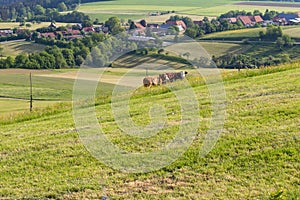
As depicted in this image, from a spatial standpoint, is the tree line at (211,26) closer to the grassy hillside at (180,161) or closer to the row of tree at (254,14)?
the row of tree at (254,14)

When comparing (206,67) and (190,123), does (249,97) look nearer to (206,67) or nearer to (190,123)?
(190,123)

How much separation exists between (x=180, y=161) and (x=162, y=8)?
13676 cm

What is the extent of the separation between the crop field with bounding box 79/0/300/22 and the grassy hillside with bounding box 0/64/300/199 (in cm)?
10449

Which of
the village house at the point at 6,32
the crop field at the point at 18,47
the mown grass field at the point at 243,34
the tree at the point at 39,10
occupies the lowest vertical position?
the tree at the point at 39,10

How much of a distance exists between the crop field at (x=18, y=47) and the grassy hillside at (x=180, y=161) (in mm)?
Result: 71326

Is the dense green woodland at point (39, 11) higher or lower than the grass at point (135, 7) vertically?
lower

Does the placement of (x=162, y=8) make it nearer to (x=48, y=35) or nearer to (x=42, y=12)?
(x=42, y=12)

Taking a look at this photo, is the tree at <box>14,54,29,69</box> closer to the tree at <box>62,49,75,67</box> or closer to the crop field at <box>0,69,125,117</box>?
the tree at <box>62,49,75,67</box>

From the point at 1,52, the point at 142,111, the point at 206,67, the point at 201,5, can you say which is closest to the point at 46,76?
the point at 1,52

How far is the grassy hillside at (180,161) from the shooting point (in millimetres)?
9414

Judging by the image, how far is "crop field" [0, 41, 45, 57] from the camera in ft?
274

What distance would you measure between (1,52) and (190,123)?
75.1 m

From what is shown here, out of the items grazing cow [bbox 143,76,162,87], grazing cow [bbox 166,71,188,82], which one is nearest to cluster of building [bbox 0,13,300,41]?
grazing cow [bbox 166,71,188,82]

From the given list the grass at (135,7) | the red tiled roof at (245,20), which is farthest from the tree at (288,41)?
the grass at (135,7)
